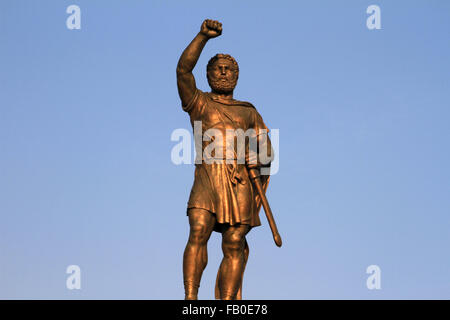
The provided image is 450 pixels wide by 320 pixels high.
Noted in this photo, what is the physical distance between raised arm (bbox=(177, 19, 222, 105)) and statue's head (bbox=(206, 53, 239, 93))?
0.60 meters

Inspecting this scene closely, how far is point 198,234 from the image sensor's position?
45.7ft

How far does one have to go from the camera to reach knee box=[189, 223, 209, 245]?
1392cm

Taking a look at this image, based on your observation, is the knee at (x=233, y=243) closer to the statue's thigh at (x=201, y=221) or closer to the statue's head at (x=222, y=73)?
the statue's thigh at (x=201, y=221)

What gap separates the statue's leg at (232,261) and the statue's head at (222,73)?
243 cm

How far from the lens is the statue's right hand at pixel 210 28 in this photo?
14.2 metres

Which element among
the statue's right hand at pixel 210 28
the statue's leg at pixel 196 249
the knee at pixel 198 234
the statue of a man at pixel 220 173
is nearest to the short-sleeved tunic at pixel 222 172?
the statue of a man at pixel 220 173

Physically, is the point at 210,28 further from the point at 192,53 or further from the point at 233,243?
the point at 233,243

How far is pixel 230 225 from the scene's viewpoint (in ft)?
46.8

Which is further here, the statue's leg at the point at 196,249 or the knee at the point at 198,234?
the knee at the point at 198,234

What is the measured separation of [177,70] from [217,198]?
2.21m
